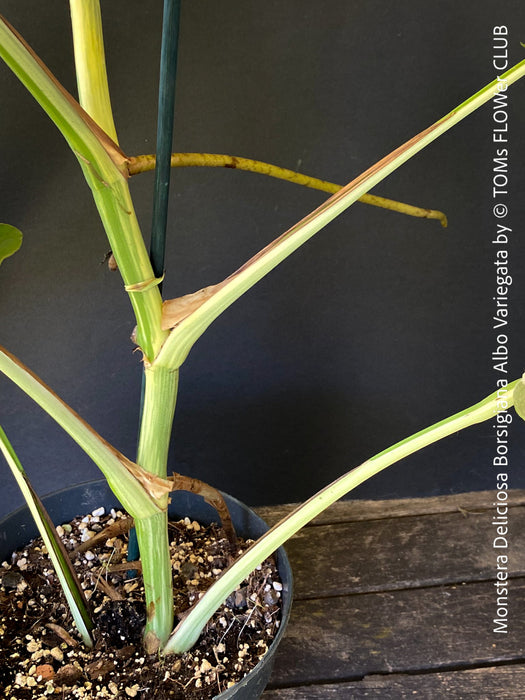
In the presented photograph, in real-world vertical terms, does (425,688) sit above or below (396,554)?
below

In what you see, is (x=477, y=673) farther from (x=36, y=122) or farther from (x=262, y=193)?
(x=36, y=122)

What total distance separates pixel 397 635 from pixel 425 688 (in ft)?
0.22

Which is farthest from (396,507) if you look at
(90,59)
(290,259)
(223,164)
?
(90,59)

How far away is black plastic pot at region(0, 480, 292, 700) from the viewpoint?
60 centimetres

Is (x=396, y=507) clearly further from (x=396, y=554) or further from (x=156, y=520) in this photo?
(x=156, y=520)

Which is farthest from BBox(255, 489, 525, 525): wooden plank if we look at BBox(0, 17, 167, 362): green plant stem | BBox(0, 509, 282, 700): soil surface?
BBox(0, 17, 167, 362): green plant stem

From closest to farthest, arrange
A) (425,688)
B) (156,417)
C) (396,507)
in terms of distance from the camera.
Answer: (156,417) → (425,688) → (396,507)

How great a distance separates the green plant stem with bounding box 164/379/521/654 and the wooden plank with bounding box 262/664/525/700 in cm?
18

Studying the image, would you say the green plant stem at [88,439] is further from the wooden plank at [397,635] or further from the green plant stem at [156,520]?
the wooden plank at [397,635]

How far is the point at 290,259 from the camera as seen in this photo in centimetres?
77

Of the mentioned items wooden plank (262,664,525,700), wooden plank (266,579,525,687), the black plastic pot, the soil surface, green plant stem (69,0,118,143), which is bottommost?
wooden plank (262,664,525,700)

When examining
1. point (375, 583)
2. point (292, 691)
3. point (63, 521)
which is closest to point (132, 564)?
point (63, 521)

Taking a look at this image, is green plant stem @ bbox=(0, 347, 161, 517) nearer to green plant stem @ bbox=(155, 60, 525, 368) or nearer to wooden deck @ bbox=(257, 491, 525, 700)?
green plant stem @ bbox=(155, 60, 525, 368)

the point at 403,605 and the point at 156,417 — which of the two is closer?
the point at 156,417
